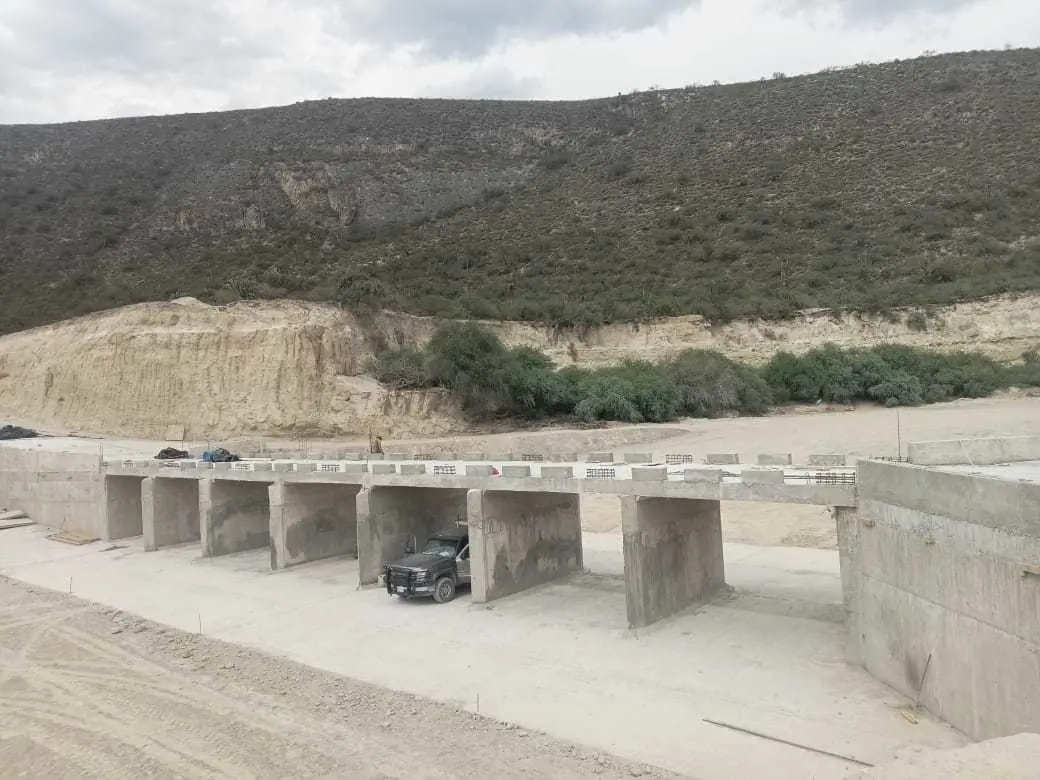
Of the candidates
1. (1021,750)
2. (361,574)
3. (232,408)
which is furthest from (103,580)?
(1021,750)

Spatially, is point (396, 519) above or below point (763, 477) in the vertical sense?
below

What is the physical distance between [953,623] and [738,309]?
153 ft

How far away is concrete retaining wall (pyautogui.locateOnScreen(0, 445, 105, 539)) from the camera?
31.3 m

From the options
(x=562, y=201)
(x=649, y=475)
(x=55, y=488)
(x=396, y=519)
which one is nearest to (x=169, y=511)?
(x=55, y=488)

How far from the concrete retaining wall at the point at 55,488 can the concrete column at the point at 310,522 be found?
1174cm

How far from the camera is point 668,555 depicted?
16.0 m

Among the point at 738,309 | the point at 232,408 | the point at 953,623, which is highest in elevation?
the point at 738,309

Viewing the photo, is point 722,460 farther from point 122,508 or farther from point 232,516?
point 122,508

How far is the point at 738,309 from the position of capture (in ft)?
179

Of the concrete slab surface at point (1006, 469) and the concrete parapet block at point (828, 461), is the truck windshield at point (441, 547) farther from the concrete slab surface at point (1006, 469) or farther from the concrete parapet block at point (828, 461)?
the concrete slab surface at point (1006, 469)

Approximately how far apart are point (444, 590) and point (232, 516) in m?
11.8

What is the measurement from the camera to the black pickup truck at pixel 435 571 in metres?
18.5

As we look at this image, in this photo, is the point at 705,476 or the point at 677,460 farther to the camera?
the point at 677,460

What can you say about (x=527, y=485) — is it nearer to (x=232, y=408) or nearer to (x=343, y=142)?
(x=232, y=408)
